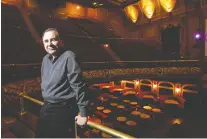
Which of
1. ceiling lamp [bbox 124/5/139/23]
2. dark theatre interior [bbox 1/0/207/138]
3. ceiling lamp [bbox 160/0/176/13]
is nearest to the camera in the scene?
dark theatre interior [bbox 1/0/207/138]

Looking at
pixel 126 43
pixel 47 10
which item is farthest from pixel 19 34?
pixel 126 43

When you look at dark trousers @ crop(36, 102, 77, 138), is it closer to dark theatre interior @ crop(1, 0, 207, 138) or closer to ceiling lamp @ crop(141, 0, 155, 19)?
dark theatre interior @ crop(1, 0, 207, 138)

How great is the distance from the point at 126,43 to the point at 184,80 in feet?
19.9

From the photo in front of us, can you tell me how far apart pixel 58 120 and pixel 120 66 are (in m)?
8.65

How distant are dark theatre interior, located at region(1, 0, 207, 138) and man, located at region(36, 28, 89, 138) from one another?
299 millimetres

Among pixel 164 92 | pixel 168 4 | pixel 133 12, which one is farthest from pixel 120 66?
pixel 168 4

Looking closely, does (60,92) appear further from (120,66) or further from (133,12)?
(133,12)

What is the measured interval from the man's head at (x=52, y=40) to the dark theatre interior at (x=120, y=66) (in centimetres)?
73

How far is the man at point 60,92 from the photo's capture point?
1.88m

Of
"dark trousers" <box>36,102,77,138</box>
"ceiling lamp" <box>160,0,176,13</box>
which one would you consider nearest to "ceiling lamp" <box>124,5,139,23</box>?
"ceiling lamp" <box>160,0,176,13</box>

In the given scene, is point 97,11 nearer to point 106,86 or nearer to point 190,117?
point 106,86

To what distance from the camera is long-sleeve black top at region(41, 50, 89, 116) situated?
187 cm

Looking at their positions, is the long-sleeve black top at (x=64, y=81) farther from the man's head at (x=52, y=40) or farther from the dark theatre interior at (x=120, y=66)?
the dark theatre interior at (x=120, y=66)

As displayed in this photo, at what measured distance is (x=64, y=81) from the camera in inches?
78.5
